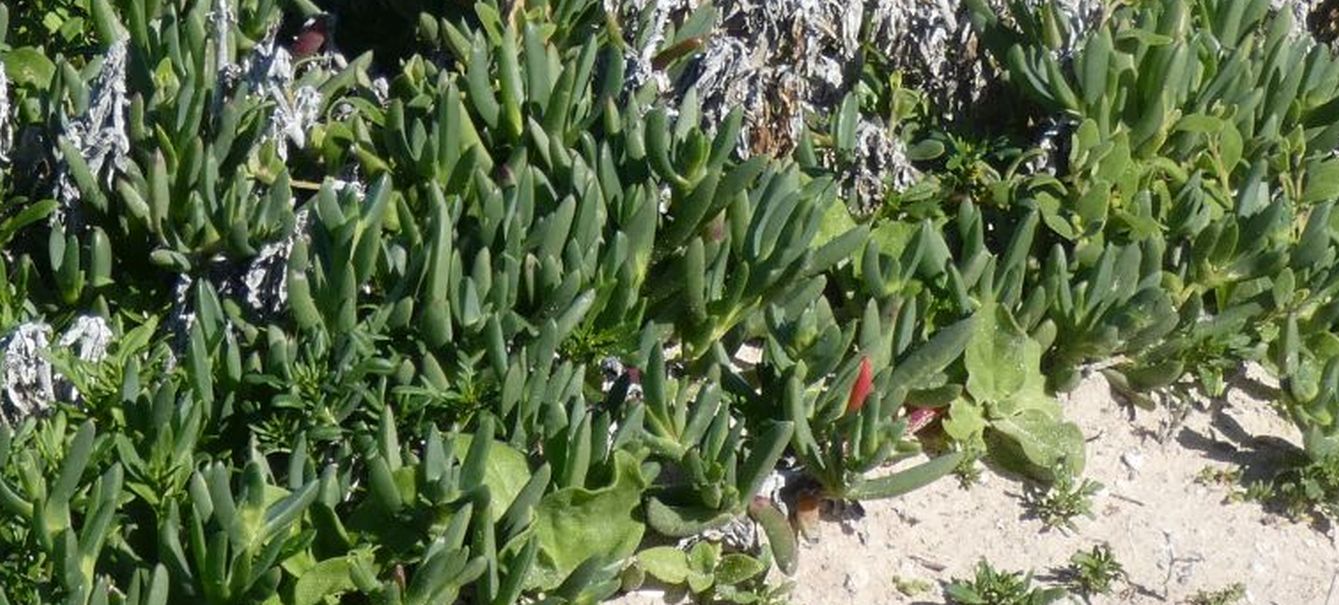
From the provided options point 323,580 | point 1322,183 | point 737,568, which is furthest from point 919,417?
point 323,580

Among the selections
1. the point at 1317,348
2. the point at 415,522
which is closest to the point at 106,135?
the point at 415,522

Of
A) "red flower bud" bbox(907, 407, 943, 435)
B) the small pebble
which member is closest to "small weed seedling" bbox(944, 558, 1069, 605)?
"red flower bud" bbox(907, 407, 943, 435)

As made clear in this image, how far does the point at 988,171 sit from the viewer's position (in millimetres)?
4656

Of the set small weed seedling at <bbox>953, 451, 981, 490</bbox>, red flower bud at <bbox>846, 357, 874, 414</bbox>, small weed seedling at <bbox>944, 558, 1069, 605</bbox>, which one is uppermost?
red flower bud at <bbox>846, 357, 874, 414</bbox>

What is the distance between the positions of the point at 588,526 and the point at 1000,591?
871mm

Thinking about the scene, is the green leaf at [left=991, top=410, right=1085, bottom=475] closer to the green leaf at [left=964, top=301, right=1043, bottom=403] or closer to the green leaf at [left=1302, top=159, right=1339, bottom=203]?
the green leaf at [left=964, top=301, right=1043, bottom=403]

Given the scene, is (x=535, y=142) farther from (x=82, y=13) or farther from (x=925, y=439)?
(x=82, y=13)

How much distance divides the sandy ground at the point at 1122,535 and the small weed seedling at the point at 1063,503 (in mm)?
19

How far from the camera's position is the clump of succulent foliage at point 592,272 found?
341 cm

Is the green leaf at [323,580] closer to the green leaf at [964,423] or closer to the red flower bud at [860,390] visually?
the red flower bud at [860,390]

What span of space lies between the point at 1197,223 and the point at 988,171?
51 centimetres

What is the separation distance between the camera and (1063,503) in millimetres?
4117

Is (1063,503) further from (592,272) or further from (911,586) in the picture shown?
(592,272)

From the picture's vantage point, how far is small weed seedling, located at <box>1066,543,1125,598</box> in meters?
3.96
